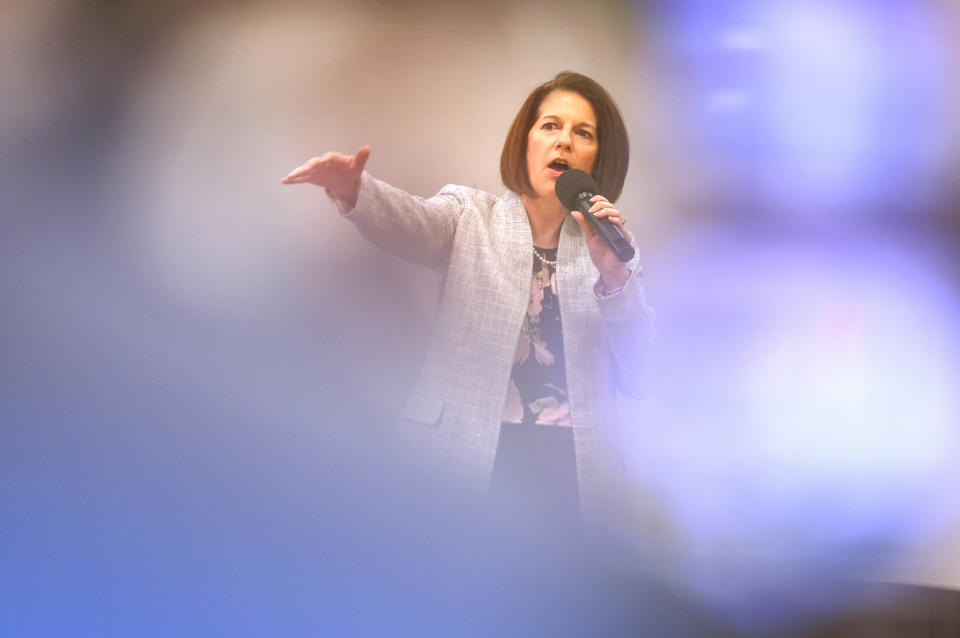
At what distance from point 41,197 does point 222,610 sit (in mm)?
1049

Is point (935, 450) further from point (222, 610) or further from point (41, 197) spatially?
point (41, 197)

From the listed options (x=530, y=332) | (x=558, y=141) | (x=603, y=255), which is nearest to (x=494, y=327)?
(x=530, y=332)

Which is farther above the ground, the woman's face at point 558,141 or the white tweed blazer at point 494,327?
the woman's face at point 558,141

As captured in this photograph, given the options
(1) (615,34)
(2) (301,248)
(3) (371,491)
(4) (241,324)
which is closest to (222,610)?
(3) (371,491)

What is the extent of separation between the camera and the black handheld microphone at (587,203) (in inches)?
65.1

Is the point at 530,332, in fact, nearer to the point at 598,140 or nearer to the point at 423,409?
the point at 423,409

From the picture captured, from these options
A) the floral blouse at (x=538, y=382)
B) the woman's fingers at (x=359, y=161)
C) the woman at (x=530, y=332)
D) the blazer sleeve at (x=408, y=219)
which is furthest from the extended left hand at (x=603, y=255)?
the woman's fingers at (x=359, y=161)

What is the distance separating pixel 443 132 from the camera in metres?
2.00

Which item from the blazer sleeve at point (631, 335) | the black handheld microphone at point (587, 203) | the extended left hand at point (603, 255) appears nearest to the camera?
the black handheld microphone at point (587, 203)

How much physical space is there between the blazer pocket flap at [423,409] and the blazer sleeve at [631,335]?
41 centimetres

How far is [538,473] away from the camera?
1.91 m

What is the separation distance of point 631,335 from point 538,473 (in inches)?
14.4

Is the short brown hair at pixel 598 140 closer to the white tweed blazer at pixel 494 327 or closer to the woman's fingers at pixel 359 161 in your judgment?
the white tweed blazer at pixel 494 327

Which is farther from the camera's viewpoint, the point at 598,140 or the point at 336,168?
the point at 598,140
